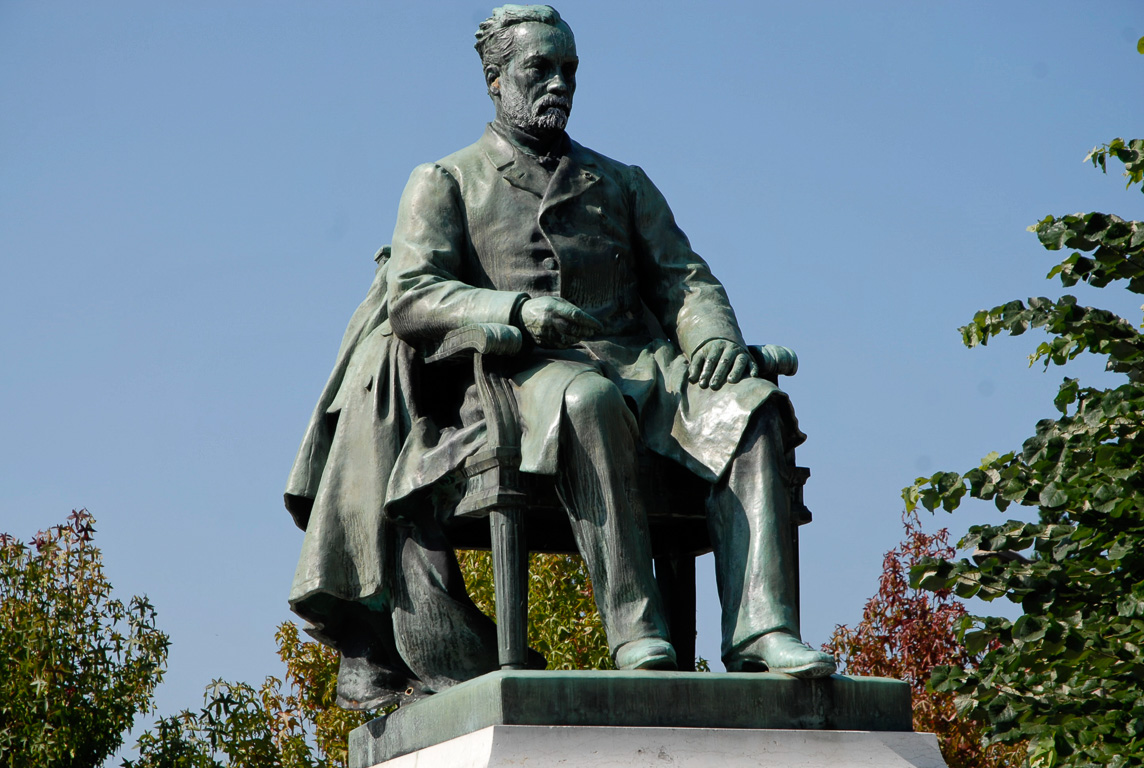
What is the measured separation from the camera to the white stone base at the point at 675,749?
14.2 ft

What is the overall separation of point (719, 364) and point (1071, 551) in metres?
3.20

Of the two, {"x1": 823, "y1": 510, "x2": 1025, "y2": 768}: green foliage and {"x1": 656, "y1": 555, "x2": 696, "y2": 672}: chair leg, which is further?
{"x1": 823, "y1": 510, "x2": 1025, "y2": 768}: green foliage

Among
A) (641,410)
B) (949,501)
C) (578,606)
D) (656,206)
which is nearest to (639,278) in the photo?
(656,206)

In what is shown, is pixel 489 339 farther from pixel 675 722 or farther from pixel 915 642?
pixel 915 642

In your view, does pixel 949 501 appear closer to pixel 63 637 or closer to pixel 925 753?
pixel 925 753

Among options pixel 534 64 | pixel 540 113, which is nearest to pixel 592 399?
pixel 540 113

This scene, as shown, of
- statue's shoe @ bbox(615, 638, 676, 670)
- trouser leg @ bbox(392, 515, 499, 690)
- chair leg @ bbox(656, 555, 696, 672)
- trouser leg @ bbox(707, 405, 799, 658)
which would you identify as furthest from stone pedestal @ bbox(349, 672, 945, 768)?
chair leg @ bbox(656, 555, 696, 672)

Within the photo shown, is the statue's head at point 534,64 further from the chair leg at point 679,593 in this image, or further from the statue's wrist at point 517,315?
the chair leg at point 679,593

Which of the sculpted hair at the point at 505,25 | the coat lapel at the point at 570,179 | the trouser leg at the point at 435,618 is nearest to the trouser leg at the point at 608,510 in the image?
the trouser leg at the point at 435,618

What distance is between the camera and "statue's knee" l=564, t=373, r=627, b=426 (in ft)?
15.7

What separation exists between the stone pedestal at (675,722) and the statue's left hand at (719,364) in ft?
3.11

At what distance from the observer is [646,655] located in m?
4.62

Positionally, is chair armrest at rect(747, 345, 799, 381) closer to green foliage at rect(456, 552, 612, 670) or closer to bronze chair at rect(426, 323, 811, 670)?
bronze chair at rect(426, 323, 811, 670)

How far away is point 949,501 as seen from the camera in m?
7.76
